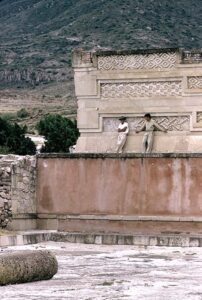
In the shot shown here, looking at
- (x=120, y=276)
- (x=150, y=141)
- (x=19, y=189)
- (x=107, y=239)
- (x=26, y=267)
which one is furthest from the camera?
(x=150, y=141)

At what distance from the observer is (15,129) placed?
5834 centimetres

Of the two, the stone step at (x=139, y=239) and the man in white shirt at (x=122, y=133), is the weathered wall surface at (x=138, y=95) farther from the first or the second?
the stone step at (x=139, y=239)

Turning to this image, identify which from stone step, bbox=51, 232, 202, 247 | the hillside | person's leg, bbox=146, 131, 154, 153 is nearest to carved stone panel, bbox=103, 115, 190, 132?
person's leg, bbox=146, 131, 154, 153

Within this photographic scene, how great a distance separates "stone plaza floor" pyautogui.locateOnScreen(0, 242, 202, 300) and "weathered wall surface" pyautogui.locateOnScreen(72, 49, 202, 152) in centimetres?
484

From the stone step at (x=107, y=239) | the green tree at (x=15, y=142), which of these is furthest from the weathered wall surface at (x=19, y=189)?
the green tree at (x=15, y=142)

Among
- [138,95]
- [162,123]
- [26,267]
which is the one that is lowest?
[26,267]

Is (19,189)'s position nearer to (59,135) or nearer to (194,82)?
(194,82)

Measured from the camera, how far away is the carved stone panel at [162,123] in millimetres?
22688

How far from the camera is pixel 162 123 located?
22.9 meters

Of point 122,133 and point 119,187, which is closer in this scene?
point 119,187

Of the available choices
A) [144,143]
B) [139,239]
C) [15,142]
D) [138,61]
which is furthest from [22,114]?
[139,239]

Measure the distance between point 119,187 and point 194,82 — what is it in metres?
2.99

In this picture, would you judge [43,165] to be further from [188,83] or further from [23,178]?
[188,83]

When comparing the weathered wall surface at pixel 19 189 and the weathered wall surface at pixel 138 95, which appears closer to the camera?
the weathered wall surface at pixel 19 189
